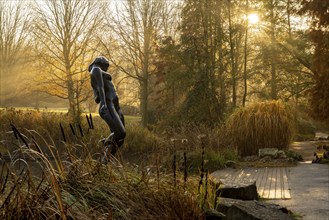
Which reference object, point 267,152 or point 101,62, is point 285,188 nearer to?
point 101,62

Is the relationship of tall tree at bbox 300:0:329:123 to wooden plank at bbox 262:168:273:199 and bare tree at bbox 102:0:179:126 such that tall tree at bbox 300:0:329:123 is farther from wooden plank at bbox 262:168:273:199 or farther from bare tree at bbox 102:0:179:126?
bare tree at bbox 102:0:179:126

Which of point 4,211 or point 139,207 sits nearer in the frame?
point 4,211

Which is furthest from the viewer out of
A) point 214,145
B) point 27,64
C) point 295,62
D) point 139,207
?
point 27,64

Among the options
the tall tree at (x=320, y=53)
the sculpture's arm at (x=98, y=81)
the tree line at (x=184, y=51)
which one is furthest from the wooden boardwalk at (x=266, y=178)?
the tree line at (x=184, y=51)

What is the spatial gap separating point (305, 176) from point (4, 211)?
8.10 metres

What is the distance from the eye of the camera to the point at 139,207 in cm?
360

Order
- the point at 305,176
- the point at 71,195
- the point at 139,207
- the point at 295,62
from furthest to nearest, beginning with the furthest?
the point at 295,62 → the point at 305,176 → the point at 139,207 → the point at 71,195

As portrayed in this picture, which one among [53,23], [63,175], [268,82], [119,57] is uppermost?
[53,23]

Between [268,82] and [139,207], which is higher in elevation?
[268,82]

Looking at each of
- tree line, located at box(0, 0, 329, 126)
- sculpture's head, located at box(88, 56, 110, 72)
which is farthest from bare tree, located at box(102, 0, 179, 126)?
sculpture's head, located at box(88, 56, 110, 72)

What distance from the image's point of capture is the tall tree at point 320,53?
14.6 meters

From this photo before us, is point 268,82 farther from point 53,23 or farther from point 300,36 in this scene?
point 53,23

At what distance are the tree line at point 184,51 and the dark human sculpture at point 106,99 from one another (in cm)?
1185

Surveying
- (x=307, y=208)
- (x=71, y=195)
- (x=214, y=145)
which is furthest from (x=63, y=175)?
(x=214, y=145)
